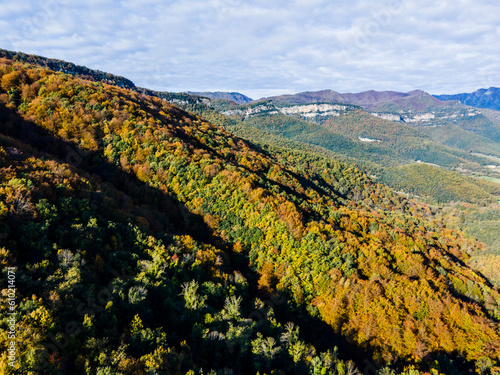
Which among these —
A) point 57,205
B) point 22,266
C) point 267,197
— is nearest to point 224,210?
point 267,197

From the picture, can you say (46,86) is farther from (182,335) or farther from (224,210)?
(182,335)

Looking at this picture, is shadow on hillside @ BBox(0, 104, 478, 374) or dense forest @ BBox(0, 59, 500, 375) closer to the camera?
dense forest @ BBox(0, 59, 500, 375)

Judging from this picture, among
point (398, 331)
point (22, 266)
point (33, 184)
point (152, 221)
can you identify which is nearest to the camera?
point (22, 266)

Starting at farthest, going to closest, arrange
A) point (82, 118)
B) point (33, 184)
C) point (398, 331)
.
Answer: point (82, 118)
point (398, 331)
point (33, 184)

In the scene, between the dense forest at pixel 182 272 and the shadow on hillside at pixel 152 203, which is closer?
the dense forest at pixel 182 272
